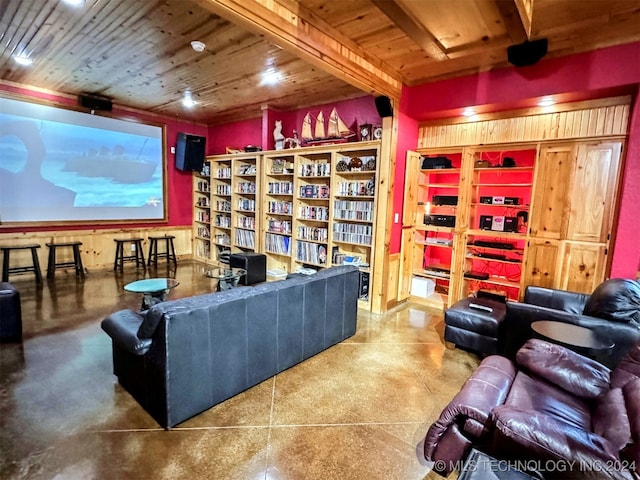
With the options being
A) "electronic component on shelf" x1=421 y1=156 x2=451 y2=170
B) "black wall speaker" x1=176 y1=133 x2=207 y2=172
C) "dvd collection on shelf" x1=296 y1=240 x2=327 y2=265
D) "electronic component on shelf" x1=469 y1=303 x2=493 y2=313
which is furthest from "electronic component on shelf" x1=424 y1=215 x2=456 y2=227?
"black wall speaker" x1=176 y1=133 x2=207 y2=172

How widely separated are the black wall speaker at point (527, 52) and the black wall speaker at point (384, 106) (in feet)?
4.03

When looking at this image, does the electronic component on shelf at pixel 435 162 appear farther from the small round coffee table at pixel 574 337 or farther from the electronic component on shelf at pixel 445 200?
the small round coffee table at pixel 574 337

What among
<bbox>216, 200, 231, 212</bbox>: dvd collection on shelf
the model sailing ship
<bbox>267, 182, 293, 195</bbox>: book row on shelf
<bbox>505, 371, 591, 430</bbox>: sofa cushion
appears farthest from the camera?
<bbox>216, 200, 231, 212</bbox>: dvd collection on shelf

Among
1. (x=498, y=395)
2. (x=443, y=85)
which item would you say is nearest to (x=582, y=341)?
(x=498, y=395)

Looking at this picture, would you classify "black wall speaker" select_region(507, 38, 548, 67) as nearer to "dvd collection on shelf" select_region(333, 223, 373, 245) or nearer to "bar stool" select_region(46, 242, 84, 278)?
"dvd collection on shelf" select_region(333, 223, 373, 245)

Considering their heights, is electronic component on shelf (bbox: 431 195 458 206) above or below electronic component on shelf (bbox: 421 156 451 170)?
below

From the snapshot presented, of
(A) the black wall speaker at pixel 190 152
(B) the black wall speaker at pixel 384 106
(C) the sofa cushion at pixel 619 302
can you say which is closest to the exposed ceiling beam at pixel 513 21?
(B) the black wall speaker at pixel 384 106

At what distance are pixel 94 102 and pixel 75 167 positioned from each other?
1131 mm

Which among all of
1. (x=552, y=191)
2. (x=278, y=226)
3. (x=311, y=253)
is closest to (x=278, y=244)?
(x=278, y=226)

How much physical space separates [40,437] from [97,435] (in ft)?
1.03

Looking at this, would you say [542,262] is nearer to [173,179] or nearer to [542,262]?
[542,262]

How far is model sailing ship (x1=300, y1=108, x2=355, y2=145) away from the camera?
463 centimetres

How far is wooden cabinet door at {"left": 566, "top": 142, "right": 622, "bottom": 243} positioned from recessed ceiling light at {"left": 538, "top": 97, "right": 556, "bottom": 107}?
55 cm

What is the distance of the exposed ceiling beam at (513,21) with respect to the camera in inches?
93.7
